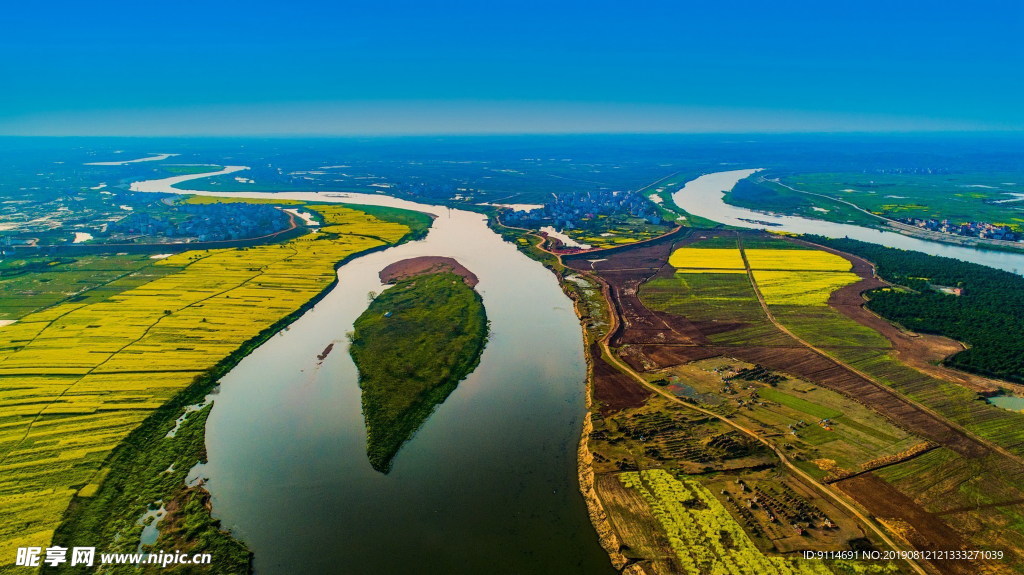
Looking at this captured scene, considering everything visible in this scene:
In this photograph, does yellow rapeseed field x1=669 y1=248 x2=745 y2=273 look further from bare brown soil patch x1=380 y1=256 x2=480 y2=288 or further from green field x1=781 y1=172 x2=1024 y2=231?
green field x1=781 y1=172 x2=1024 y2=231

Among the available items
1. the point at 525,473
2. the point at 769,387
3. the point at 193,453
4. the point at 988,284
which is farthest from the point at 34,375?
the point at 988,284

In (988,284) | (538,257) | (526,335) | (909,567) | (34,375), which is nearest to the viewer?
(909,567)

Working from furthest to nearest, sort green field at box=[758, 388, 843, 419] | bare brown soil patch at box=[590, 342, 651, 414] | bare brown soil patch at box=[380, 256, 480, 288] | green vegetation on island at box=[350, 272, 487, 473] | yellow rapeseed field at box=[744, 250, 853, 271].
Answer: yellow rapeseed field at box=[744, 250, 853, 271] < bare brown soil patch at box=[380, 256, 480, 288] < bare brown soil patch at box=[590, 342, 651, 414] < green vegetation on island at box=[350, 272, 487, 473] < green field at box=[758, 388, 843, 419]

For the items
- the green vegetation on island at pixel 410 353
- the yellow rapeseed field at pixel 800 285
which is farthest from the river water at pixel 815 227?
the green vegetation on island at pixel 410 353

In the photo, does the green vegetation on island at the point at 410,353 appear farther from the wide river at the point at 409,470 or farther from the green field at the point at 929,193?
the green field at the point at 929,193

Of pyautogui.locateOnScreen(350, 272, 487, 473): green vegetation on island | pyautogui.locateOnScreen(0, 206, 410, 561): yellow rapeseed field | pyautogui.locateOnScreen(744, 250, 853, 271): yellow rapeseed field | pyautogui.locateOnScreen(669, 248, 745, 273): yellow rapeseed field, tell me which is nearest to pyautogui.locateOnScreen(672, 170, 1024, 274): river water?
pyautogui.locateOnScreen(744, 250, 853, 271): yellow rapeseed field

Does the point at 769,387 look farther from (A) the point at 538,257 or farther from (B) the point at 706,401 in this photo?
(A) the point at 538,257

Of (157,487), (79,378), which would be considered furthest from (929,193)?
(79,378)
